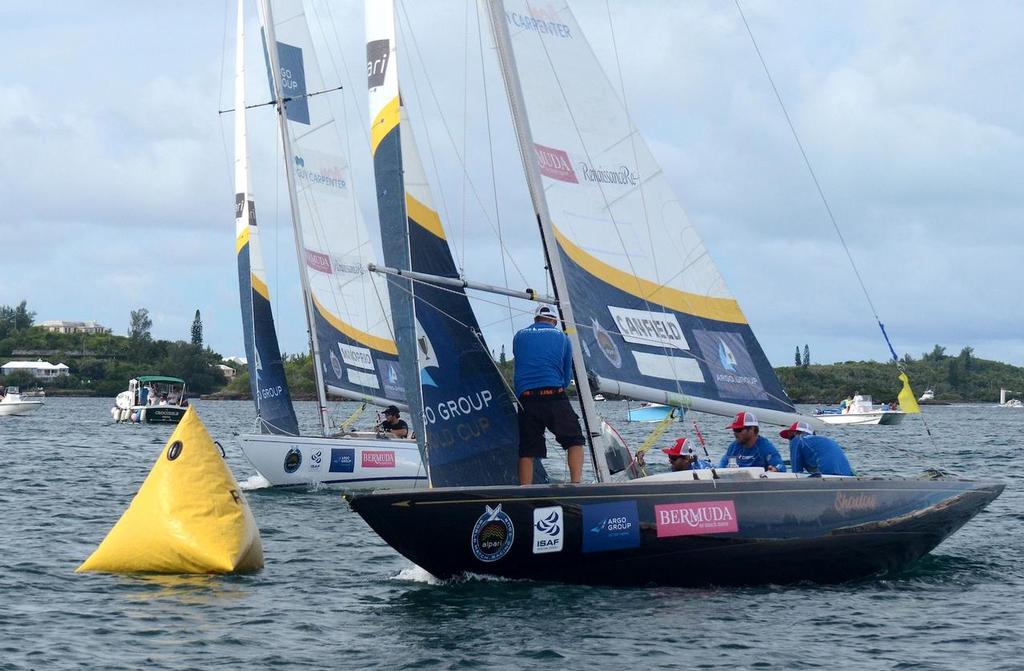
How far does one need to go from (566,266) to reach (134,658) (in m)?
5.65

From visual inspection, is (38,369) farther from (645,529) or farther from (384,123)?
(645,529)

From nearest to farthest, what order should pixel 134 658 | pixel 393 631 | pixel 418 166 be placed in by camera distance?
pixel 134 658
pixel 393 631
pixel 418 166

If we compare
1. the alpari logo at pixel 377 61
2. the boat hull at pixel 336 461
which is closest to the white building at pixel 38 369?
the boat hull at pixel 336 461

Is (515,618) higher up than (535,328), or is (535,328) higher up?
(535,328)

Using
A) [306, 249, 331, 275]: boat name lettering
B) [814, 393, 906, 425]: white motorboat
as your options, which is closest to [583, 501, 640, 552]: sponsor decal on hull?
[306, 249, 331, 275]: boat name lettering

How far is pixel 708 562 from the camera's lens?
12.7 m

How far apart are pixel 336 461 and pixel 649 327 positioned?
11.2 metres

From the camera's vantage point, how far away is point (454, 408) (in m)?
13.3

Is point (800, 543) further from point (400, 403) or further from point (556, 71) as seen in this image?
point (400, 403)

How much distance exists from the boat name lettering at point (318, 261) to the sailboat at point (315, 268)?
0.02m

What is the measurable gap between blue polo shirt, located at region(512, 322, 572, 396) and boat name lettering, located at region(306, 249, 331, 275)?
14.2 metres

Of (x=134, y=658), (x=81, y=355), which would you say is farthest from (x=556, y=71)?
(x=81, y=355)

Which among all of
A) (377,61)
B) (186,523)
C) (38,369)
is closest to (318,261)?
(377,61)

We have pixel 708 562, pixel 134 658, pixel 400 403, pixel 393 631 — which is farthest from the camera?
pixel 400 403
